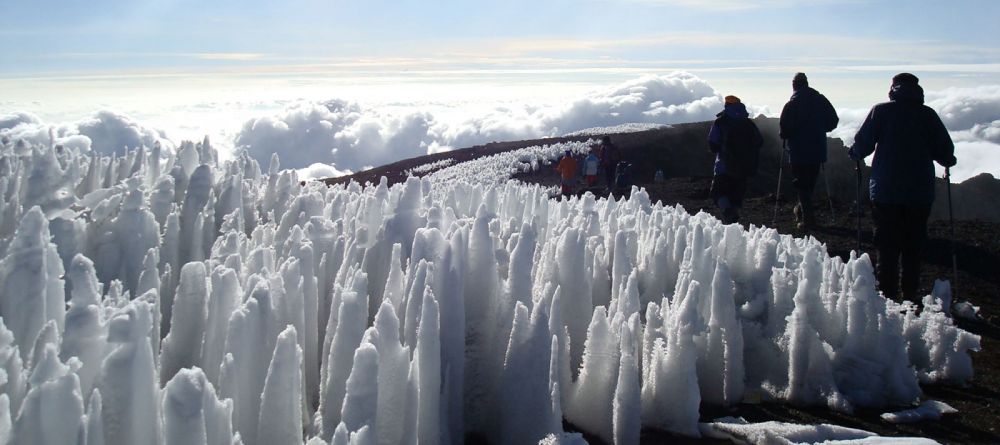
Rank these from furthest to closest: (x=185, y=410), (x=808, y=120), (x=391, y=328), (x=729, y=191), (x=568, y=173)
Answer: (x=568, y=173) < (x=808, y=120) < (x=729, y=191) < (x=391, y=328) < (x=185, y=410)

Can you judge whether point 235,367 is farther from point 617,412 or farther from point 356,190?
point 356,190

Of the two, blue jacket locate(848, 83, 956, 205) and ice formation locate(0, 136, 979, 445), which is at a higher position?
blue jacket locate(848, 83, 956, 205)

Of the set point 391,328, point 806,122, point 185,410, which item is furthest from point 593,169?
point 185,410

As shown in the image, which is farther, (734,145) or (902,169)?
(734,145)

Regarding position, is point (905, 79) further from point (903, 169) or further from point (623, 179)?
point (623, 179)

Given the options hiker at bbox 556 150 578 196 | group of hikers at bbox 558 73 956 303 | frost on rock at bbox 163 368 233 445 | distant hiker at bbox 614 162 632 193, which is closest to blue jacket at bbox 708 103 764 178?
group of hikers at bbox 558 73 956 303

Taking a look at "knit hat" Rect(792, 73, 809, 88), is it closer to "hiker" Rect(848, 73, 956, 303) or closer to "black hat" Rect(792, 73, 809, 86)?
"black hat" Rect(792, 73, 809, 86)

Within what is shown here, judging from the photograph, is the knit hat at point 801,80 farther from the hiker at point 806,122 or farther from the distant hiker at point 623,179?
the distant hiker at point 623,179
